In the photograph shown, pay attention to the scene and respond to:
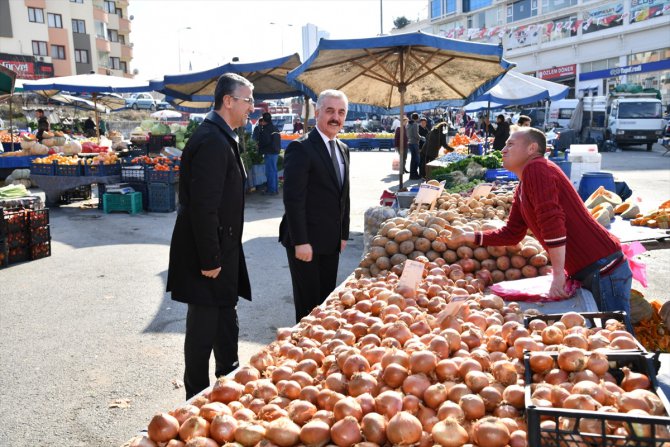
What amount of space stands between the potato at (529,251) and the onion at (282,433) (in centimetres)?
257

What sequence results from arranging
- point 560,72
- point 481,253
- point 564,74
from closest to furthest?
point 481,253, point 564,74, point 560,72

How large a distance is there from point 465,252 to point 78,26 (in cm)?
6460

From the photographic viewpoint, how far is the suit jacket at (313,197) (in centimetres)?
389

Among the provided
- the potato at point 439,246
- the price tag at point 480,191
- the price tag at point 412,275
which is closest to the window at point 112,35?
the price tag at point 480,191

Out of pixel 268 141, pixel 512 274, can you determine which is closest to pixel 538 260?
pixel 512 274

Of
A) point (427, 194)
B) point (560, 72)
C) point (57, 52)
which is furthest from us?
point (57, 52)

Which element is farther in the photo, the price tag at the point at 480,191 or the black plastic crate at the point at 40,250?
the black plastic crate at the point at 40,250

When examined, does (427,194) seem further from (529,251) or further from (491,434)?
(491,434)

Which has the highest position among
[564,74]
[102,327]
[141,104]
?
[564,74]

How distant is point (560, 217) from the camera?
2.98m

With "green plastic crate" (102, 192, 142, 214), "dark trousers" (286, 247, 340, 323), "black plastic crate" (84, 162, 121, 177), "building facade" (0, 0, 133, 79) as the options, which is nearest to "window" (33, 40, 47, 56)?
"building facade" (0, 0, 133, 79)

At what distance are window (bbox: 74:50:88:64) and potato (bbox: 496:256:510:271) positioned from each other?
2494 inches

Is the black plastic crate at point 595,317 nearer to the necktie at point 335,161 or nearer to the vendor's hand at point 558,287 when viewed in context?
the vendor's hand at point 558,287

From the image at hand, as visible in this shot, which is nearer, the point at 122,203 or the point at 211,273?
the point at 211,273
